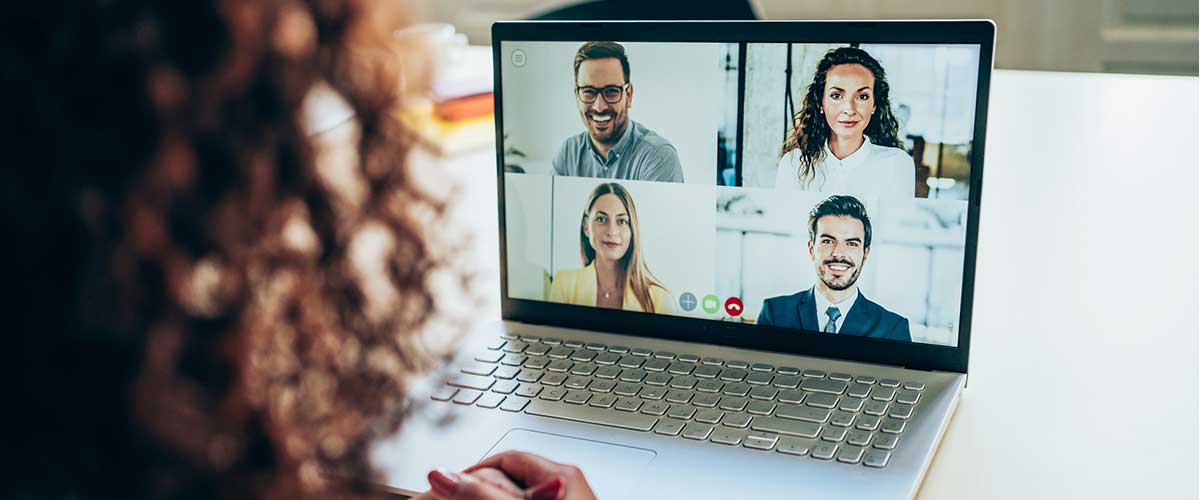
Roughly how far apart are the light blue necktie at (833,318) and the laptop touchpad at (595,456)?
0.68ft

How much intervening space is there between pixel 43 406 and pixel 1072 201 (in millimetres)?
1163

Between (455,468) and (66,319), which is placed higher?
(66,319)

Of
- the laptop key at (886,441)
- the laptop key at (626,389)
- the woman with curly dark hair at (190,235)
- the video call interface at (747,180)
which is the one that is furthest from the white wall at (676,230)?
the woman with curly dark hair at (190,235)

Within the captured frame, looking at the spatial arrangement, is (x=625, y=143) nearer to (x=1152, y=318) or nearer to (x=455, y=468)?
(x=455, y=468)

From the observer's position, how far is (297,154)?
29cm

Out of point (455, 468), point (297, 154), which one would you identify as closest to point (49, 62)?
point (297, 154)

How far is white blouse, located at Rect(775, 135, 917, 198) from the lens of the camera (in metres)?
0.74

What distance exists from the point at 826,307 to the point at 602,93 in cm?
24

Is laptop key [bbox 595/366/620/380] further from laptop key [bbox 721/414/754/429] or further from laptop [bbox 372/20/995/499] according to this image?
laptop key [bbox 721/414/754/429]

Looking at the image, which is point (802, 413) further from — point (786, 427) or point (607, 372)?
point (607, 372)

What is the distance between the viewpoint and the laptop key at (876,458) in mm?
619

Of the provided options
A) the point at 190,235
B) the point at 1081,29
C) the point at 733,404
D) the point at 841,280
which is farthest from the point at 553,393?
the point at 1081,29

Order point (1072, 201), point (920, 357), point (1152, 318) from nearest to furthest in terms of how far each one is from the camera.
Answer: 1. point (920, 357)
2. point (1152, 318)
3. point (1072, 201)

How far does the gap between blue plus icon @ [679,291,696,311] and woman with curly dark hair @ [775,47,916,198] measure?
0.14 metres
